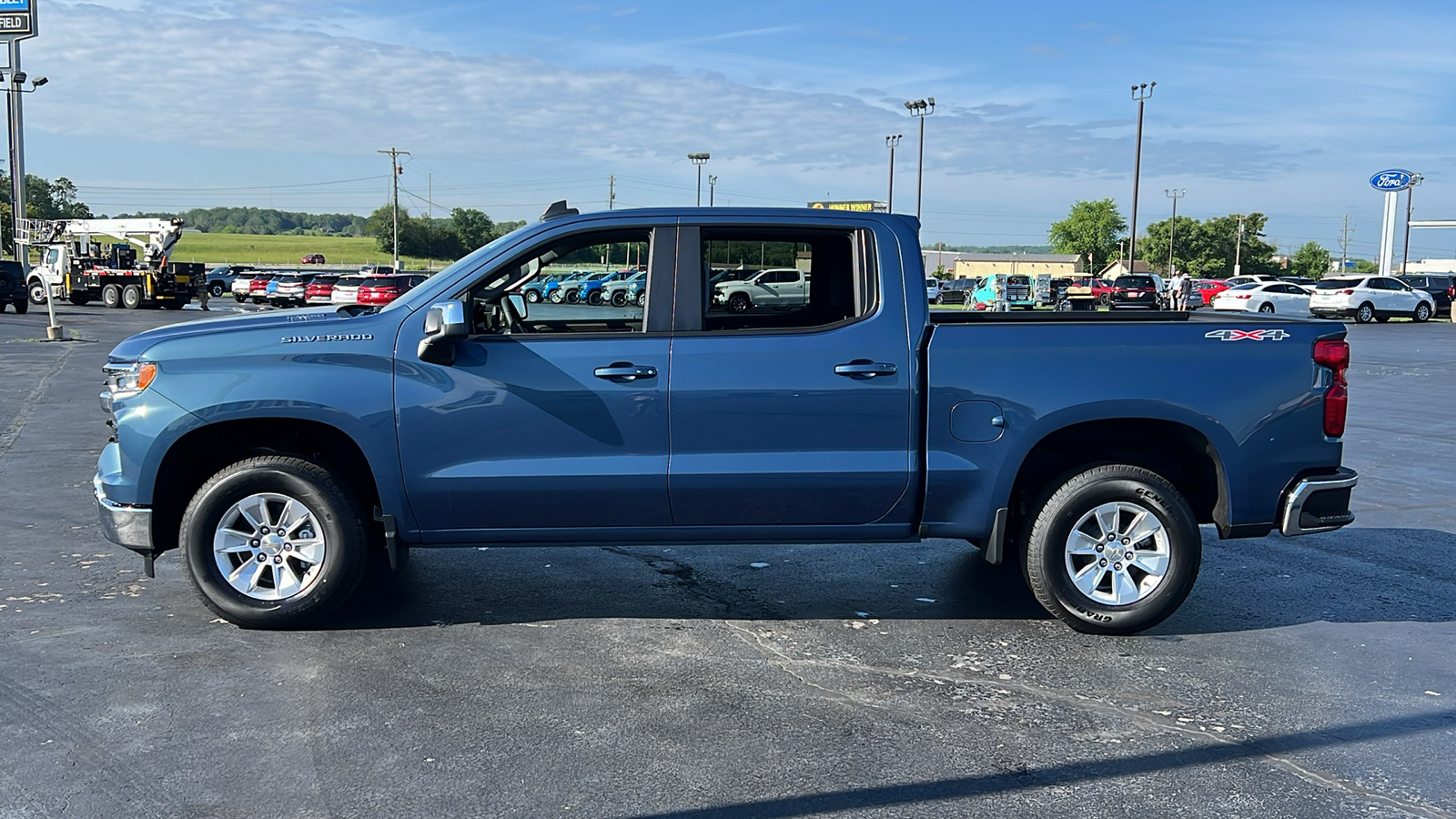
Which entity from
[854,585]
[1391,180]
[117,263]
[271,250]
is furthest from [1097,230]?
[854,585]

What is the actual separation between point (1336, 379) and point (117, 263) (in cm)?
4468

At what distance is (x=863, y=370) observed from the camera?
524cm

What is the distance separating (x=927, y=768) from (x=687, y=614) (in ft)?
6.65

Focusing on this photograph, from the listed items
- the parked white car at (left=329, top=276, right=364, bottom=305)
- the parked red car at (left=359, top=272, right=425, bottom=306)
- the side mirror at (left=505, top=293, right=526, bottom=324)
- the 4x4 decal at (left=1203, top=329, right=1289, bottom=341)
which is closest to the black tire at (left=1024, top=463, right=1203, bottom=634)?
the 4x4 decal at (left=1203, top=329, right=1289, bottom=341)

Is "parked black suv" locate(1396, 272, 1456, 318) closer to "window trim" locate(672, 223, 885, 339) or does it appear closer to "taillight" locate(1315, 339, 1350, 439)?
"taillight" locate(1315, 339, 1350, 439)

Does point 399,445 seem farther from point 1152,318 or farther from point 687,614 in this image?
point 1152,318

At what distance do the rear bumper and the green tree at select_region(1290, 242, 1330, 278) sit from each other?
171253 mm

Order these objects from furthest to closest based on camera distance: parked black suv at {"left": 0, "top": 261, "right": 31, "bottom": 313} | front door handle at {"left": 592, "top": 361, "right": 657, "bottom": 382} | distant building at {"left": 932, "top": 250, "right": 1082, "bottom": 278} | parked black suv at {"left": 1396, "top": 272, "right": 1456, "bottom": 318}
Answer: distant building at {"left": 932, "top": 250, "right": 1082, "bottom": 278}
parked black suv at {"left": 1396, "top": 272, "right": 1456, "bottom": 318}
parked black suv at {"left": 0, "top": 261, "right": 31, "bottom": 313}
front door handle at {"left": 592, "top": 361, "right": 657, "bottom": 382}

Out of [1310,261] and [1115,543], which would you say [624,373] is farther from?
[1310,261]

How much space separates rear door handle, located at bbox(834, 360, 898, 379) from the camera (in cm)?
524

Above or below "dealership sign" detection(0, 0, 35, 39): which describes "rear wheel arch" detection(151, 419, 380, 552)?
below

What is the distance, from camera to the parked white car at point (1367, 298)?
4362 cm

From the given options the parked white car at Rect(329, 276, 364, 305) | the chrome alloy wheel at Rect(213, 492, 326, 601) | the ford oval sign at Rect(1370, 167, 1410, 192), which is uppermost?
the ford oval sign at Rect(1370, 167, 1410, 192)

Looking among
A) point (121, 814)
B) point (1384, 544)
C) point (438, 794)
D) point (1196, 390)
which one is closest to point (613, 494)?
point (438, 794)
